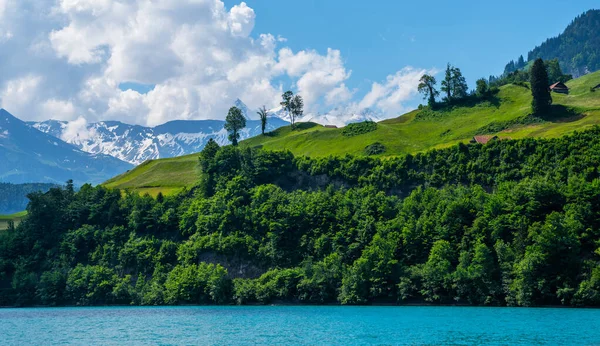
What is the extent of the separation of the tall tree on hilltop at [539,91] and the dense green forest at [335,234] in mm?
32207

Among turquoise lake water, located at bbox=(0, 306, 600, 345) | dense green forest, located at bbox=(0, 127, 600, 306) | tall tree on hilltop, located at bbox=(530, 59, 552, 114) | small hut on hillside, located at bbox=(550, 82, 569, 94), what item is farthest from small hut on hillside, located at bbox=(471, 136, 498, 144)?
turquoise lake water, located at bbox=(0, 306, 600, 345)

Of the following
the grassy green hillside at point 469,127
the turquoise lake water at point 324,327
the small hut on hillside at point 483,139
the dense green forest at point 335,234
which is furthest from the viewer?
the grassy green hillside at point 469,127

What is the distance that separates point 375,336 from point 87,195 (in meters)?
119

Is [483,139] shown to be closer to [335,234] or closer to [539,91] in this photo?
[539,91]

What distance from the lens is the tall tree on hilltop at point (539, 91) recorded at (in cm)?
16450

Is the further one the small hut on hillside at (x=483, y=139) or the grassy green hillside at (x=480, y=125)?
the grassy green hillside at (x=480, y=125)

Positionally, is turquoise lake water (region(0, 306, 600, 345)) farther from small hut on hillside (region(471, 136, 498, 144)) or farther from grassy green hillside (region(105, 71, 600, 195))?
grassy green hillside (region(105, 71, 600, 195))

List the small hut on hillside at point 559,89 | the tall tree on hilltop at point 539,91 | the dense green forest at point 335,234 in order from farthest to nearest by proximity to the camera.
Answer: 1. the small hut on hillside at point 559,89
2. the tall tree on hilltop at point 539,91
3. the dense green forest at point 335,234

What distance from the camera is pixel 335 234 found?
134 m

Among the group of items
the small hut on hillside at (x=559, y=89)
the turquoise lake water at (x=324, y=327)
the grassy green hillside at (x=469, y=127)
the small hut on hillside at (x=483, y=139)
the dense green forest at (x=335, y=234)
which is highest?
the small hut on hillside at (x=559, y=89)

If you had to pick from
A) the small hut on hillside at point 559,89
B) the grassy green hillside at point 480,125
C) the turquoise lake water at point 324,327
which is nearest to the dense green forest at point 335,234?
the turquoise lake water at point 324,327

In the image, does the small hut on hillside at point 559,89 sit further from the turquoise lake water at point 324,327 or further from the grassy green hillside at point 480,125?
the turquoise lake water at point 324,327

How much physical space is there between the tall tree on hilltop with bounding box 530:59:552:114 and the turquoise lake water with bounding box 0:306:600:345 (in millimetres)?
82743

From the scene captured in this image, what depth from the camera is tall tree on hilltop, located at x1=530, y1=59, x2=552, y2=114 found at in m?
164
